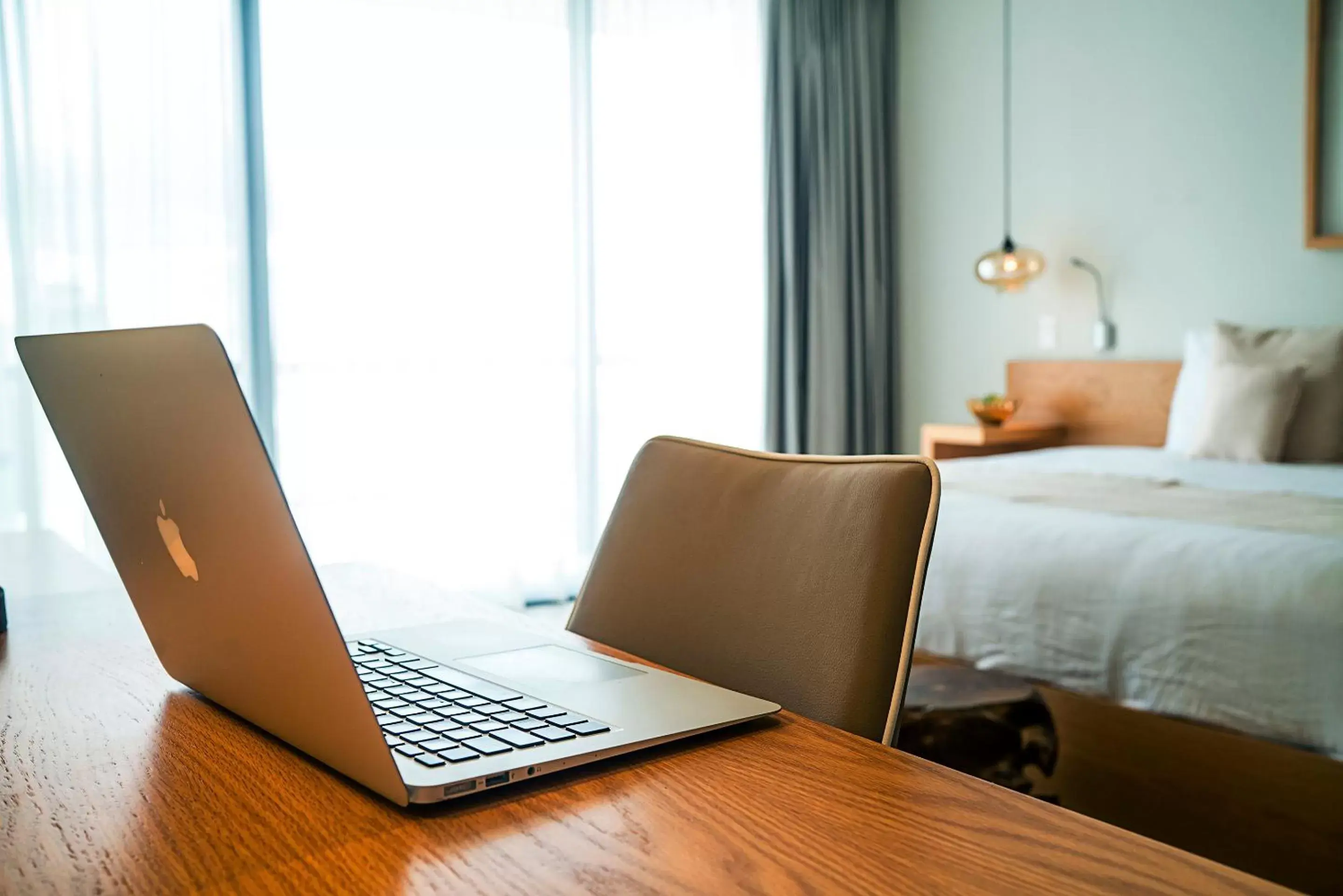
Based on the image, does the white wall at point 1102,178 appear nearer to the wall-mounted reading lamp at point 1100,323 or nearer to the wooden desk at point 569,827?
the wall-mounted reading lamp at point 1100,323

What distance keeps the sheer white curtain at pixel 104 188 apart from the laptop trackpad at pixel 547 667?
2.68 meters

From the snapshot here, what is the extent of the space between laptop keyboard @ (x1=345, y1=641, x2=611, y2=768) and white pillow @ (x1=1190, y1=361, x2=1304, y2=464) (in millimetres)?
3023

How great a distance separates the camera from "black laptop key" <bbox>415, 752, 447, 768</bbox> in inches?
25.2

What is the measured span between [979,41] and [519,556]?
2817 mm

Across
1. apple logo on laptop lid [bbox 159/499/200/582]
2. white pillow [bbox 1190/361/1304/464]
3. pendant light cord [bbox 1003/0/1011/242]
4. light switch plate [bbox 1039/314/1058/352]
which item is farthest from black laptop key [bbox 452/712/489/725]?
pendant light cord [bbox 1003/0/1011/242]

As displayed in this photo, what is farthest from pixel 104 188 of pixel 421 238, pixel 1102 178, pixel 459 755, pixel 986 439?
pixel 1102 178

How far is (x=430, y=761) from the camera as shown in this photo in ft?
2.12

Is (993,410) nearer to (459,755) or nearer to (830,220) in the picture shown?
(830,220)

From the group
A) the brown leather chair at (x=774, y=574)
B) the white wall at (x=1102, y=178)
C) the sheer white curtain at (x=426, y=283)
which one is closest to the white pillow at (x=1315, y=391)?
the white wall at (x=1102, y=178)

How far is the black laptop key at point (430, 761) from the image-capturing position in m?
0.64

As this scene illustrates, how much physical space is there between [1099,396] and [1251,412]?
927mm

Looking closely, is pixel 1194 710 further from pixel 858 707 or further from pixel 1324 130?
pixel 1324 130

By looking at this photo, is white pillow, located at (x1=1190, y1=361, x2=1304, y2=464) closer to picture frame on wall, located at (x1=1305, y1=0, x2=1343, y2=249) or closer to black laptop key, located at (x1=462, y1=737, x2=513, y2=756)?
picture frame on wall, located at (x1=1305, y1=0, x2=1343, y2=249)

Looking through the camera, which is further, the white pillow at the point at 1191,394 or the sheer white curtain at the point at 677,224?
the sheer white curtain at the point at 677,224
